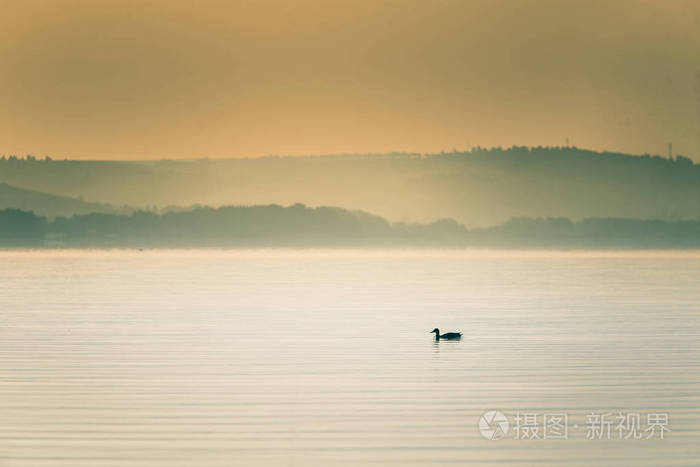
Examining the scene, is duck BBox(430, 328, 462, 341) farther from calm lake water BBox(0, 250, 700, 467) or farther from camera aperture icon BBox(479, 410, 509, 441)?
camera aperture icon BBox(479, 410, 509, 441)

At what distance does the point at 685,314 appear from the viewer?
141 ft

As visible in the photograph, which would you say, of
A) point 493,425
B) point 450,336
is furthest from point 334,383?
point 450,336

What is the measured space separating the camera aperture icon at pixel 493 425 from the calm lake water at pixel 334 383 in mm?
153

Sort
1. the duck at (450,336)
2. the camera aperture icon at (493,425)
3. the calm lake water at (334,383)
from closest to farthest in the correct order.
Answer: the calm lake water at (334,383), the camera aperture icon at (493,425), the duck at (450,336)

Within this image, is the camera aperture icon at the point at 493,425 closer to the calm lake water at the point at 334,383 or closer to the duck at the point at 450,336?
the calm lake water at the point at 334,383

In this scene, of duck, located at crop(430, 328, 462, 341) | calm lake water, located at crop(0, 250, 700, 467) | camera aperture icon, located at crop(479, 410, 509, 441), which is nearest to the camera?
calm lake water, located at crop(0, 250, 700, 467)

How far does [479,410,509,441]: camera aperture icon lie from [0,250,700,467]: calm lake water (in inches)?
6.0

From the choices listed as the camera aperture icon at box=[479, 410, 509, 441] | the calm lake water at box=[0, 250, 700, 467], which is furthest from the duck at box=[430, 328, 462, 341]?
the camera aperture icon at box=[479, 410, 509, 441]

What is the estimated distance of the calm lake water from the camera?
55.4 ft

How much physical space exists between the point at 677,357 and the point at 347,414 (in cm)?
1182

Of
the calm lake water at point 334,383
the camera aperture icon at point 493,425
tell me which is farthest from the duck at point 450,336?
the camera aperture icon at point 493,425

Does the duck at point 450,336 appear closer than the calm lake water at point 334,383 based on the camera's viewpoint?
No

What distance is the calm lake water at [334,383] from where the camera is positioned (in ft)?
55.4

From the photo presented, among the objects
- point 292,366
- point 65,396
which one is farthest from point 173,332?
point 65,396
